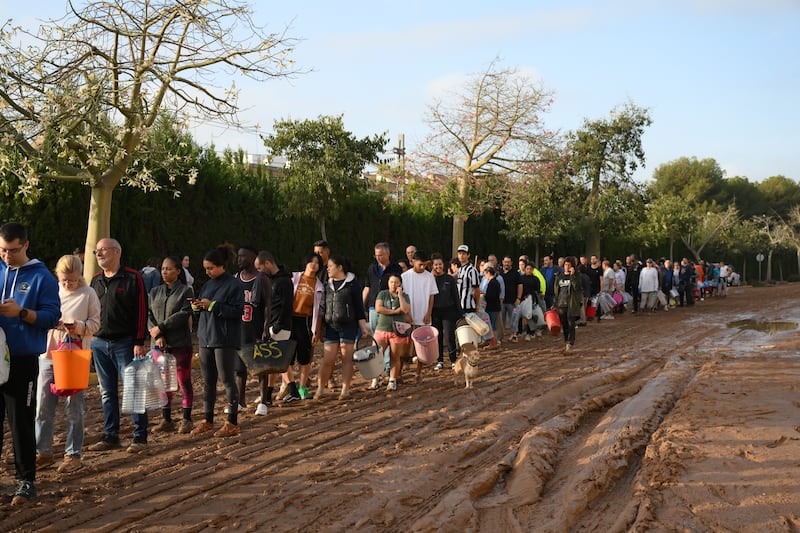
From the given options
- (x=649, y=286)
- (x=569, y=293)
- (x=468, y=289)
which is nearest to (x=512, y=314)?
(x=569, y=293)

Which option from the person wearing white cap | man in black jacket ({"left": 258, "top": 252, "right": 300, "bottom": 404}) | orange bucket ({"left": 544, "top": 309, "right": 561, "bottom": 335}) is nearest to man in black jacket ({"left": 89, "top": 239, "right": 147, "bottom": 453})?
man in black jacket ({"left": 258, "top": 252, "right": 300, "bottom": 404})

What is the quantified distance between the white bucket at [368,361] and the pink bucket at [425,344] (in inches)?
33.3

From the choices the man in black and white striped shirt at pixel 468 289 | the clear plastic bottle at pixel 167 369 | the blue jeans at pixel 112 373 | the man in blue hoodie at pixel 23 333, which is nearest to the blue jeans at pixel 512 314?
the man in black and white striped shirt at pixel 468 289

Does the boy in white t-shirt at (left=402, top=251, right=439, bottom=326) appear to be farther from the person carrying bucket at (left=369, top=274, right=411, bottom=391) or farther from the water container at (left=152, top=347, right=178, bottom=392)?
the water container at (left=152, top=347, right=178, bottom=392)

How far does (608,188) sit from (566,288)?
21.6 metres

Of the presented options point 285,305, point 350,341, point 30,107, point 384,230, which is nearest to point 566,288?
point 350,341

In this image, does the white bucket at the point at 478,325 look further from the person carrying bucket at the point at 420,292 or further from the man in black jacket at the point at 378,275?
the man in black jacket at the point at 378,275

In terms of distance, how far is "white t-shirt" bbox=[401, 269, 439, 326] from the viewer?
34.3ft

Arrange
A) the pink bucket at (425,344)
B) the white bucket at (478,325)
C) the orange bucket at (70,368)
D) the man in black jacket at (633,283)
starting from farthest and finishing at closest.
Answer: the man in black jacket at (633,283) < the white bucket at (478,325) < the pink bucket at (425,344) < the orange bucket at (70,368)

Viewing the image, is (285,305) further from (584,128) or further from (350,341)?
(584,128)

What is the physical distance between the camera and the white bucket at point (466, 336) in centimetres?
1028

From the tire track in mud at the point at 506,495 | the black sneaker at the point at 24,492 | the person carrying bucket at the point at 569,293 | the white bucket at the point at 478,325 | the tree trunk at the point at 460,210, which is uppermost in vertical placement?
the tree trunk at the point at 460,210

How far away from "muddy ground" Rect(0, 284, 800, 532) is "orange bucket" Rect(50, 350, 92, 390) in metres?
0.77

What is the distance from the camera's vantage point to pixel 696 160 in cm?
7675
